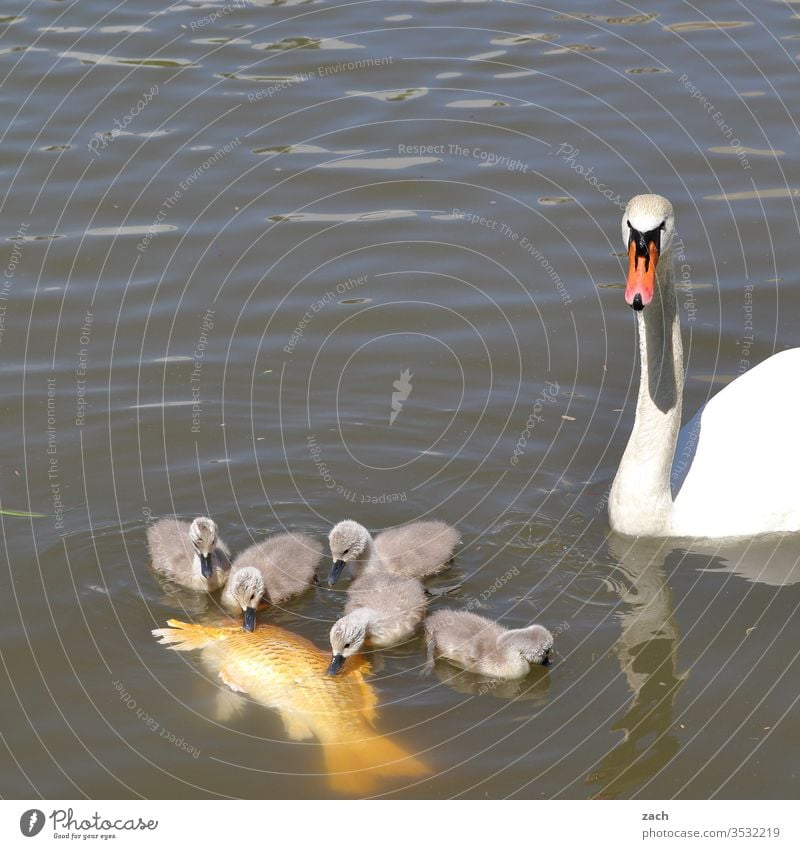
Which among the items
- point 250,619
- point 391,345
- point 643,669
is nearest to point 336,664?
point 250,619

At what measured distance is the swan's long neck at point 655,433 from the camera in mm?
8570

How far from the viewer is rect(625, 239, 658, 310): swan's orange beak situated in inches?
293

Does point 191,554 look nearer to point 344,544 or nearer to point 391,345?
point 344,544

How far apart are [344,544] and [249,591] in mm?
655

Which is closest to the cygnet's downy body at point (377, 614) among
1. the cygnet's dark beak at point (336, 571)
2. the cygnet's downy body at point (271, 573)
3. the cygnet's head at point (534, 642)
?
the cygnet's dark beak at point (336, 571)

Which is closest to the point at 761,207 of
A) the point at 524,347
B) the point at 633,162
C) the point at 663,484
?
the point at 633,162

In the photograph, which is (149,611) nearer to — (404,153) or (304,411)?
(304,411)

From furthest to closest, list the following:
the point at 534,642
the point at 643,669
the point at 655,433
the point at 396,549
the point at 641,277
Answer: the point at 655,433
the point at 396,549
the point at 643,669
the point at 534,642
the point at 641,277

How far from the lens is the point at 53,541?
903 centimetres

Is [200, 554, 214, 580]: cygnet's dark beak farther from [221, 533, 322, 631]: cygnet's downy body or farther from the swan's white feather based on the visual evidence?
the swan's white feather

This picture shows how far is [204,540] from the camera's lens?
8.14m

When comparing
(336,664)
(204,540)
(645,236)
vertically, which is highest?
(645,236)

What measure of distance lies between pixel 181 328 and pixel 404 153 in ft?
10.5

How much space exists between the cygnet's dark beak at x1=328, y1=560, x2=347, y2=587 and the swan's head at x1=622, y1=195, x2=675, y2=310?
7.58 ft
